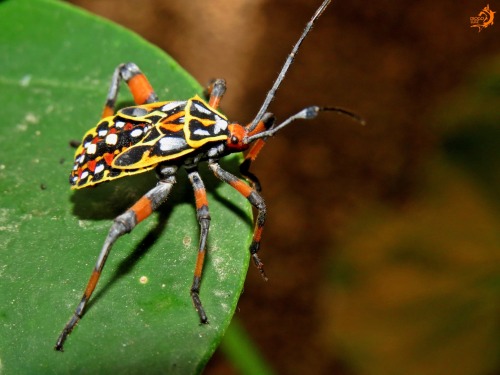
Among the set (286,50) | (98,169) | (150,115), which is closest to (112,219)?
(98,169)

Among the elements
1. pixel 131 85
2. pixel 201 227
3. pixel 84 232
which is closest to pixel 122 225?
pixel 84 232

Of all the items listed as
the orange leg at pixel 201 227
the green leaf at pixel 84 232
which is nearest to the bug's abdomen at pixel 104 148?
the green leaf at pixel 84 232

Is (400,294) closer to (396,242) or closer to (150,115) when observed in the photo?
(396,242)

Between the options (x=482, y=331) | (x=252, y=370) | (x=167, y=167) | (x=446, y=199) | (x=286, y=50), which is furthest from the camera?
(x=286, y=50)

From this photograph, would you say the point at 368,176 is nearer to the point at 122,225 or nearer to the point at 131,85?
the point at 131,85

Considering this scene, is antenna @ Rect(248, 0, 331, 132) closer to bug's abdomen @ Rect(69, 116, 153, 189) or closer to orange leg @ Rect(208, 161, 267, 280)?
orange leg @ Rect(208, 161, 267, 280)

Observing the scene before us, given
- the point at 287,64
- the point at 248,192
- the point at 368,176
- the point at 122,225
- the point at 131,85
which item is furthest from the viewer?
the point at 368,176

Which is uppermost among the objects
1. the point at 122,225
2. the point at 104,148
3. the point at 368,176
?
the point at 104,148
